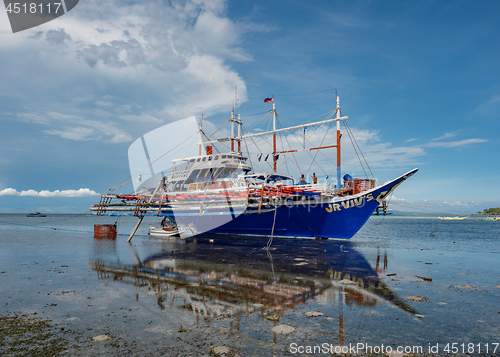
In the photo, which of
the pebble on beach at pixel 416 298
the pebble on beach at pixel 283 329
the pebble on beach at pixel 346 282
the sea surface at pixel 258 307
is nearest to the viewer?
the sea surface at pixel 258 307

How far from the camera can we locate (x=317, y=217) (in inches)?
954

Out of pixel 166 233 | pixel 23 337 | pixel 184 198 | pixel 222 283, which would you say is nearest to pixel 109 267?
pixel 222 283

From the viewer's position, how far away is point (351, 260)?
A: 15.2m

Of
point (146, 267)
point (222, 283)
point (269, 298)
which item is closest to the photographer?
point (269, 298)

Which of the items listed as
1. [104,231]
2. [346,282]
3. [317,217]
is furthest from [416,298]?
[104,231]

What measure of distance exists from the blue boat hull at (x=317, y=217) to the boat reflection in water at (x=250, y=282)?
22.7 feet

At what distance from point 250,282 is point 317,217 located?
1539 centimetres

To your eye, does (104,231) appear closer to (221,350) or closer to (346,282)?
(346,282)

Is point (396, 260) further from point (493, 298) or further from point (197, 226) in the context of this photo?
point (197, 226)

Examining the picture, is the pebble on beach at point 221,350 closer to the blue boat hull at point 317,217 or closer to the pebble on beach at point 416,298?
the pebble on beach at point 416,298

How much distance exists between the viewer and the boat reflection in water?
296 inches

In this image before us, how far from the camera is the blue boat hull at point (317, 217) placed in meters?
22.2

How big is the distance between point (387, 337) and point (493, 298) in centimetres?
546

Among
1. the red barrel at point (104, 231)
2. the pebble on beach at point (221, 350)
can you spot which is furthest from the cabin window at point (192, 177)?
the pebble on beach at point (221, 350)
